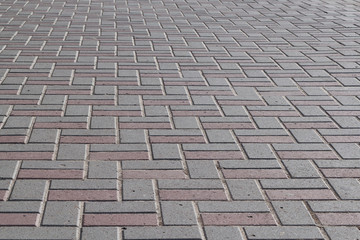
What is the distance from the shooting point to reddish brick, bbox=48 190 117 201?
2.88 m

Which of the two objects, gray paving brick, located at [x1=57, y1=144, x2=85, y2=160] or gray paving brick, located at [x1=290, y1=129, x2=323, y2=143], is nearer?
gray paving brick, located at [x1=57, y1=144, x2=85, y2=160]

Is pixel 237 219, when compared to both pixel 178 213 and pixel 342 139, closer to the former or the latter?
pixel 178 213

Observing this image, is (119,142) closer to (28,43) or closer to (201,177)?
(201,177)

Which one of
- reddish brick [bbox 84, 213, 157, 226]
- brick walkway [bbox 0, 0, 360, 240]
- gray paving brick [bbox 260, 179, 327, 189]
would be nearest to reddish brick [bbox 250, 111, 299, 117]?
brick walkway [bbox 0, 0, 360, 240]

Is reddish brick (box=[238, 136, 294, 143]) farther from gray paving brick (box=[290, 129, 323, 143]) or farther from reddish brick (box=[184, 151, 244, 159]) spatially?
reddish brick (box=[184, 151, 244, 159])

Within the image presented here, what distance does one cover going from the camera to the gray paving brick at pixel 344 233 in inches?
104

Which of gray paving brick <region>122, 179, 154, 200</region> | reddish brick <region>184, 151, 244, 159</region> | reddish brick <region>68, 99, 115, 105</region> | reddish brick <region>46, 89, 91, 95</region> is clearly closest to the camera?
gray paving brick <region>122, 179, 154, 200</region>

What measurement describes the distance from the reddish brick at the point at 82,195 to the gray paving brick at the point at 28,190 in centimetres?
6

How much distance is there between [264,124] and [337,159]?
617mm

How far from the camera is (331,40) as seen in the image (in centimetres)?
606

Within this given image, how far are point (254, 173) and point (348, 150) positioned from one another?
70 centimetres

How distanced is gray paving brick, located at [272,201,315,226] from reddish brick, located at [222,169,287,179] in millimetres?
276

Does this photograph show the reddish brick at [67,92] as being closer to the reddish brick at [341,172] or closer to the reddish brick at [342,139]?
the reddish brick at [342,139]

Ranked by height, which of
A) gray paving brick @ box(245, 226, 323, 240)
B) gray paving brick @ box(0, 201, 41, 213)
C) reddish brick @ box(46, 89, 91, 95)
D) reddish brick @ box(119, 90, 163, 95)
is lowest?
reddish brick @ box(46, 89, 91, 95)
